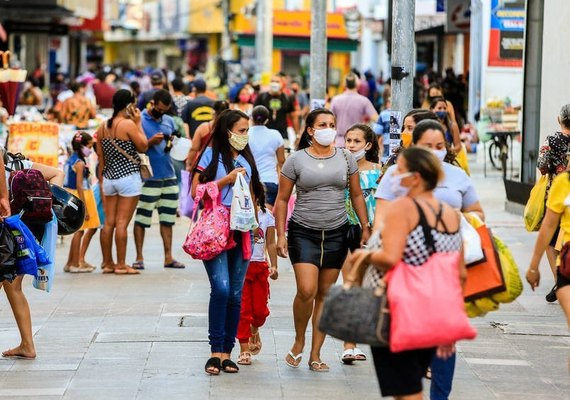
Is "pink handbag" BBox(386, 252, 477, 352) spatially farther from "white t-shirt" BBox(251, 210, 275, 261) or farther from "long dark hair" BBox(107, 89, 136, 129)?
"long dark hair" BBox(107, 89, 136, 129)

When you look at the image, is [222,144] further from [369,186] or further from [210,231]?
[369,186]

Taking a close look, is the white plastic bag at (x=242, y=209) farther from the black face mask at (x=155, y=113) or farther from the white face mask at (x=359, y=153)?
the black face mask at (x=155, y=113)

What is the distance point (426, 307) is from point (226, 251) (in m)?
3.09

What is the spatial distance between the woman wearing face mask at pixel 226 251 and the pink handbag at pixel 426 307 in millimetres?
2870

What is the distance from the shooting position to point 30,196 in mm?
9516

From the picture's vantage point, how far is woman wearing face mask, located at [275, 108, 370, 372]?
30.8ft

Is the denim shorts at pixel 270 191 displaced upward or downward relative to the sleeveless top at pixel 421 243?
downward

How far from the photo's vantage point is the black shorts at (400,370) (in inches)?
262

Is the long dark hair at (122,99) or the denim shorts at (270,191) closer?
the denim shorts at (270,191)

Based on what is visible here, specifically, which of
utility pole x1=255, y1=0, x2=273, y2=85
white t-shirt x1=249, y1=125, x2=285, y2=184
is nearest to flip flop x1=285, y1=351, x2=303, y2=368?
white t-shirt x1=249, y1=125, x2=285, y2=184

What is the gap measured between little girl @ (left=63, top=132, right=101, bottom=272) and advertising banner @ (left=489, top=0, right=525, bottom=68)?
1049 cm

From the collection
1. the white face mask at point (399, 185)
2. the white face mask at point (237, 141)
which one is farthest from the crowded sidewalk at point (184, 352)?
the white face mask at point (399, 185)

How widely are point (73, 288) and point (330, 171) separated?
15.2 ft

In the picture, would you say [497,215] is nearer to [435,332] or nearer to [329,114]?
[329,114]
